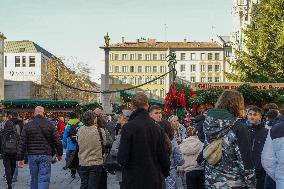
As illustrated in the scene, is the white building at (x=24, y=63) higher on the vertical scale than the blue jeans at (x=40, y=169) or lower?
higher

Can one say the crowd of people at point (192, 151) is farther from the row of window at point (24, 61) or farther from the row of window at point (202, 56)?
the row of window at point (24, 61)

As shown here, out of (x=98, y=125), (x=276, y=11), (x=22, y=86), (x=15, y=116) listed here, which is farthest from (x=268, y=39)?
(x=22, y=86)

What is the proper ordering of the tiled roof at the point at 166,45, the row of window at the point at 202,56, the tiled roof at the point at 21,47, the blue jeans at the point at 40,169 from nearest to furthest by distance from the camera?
the blue jeans at the point at 40,169 < the row of window at the point at 202,56 < the tiled roof at the point at 166,45 < the tiled roof at the point at 21,47

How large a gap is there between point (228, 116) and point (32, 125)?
5.90 metres

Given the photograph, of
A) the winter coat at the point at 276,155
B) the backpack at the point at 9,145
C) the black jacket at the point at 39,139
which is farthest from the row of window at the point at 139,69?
the winter coat at the point at 276,155

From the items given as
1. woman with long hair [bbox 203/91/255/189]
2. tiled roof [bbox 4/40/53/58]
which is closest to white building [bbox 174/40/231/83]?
tiled roof [bbox 4/40/53/58]

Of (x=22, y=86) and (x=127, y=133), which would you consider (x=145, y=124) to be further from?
(x=22, y=86)

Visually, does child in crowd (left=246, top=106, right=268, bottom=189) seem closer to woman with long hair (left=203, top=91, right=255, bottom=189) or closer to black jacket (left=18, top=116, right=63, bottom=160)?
woman with long hair (left=203, top=91, right=255, bottom=189)

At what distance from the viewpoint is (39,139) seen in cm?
1209

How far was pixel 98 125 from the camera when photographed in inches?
476

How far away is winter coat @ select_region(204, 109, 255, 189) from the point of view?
6945 millimetres

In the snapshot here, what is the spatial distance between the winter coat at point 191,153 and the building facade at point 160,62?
5192 inches

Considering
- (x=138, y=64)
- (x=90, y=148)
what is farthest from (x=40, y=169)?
(x=138, y=64)

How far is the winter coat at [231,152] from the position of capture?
6.95 m
